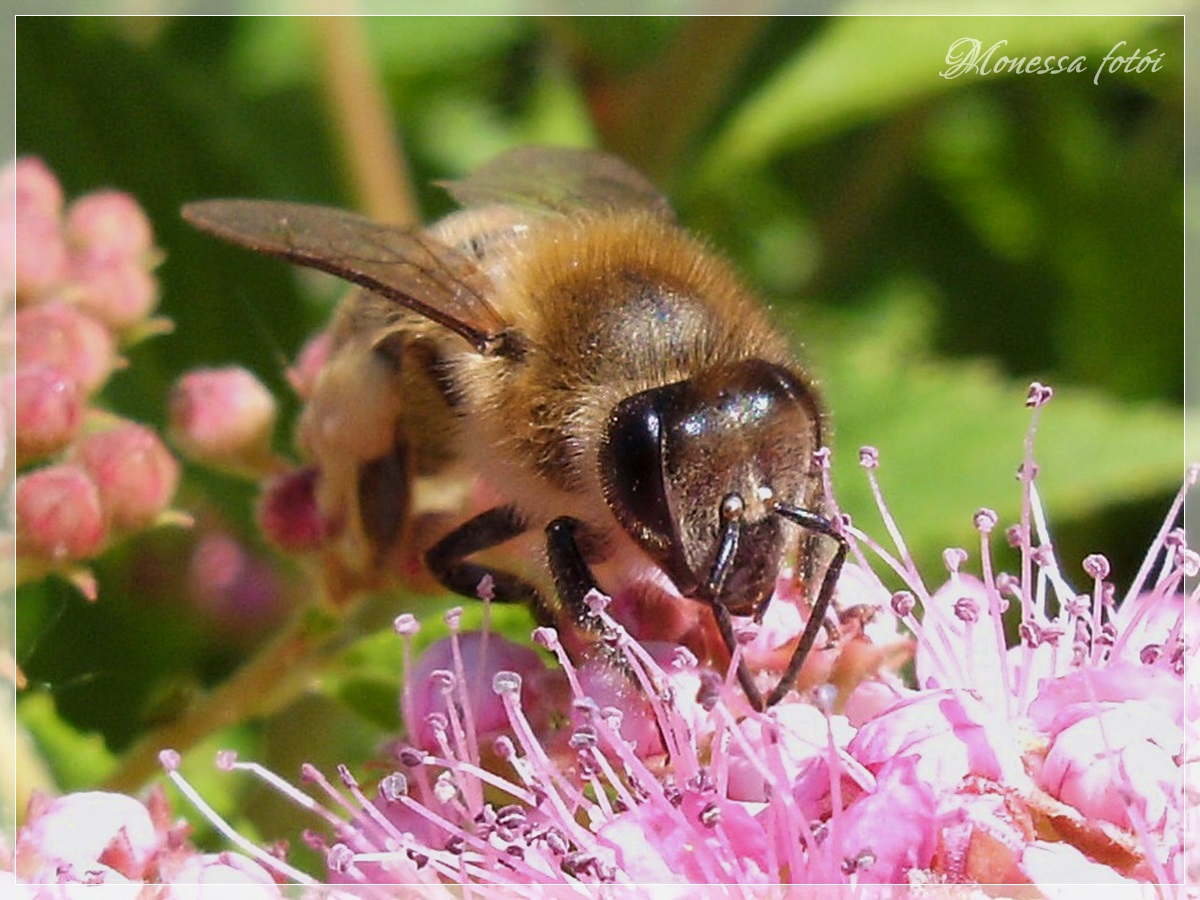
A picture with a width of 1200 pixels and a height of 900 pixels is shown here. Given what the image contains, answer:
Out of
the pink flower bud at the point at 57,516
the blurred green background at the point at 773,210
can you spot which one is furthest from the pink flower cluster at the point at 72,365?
the blurred green background at the point at 773,210

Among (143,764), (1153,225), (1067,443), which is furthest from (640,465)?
(1153,225)

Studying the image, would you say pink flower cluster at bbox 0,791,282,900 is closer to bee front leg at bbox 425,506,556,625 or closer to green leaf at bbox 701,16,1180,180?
bee front leg at bbox 425,506,556,625

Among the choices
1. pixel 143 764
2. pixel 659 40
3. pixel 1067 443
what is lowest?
pixel 143 764

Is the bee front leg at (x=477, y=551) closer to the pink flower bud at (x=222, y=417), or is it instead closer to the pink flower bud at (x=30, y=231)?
the pink flower bud at (x=222, y=417)

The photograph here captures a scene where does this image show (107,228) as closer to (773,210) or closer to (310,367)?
(310,367)

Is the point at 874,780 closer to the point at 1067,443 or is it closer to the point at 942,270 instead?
the point at 1067,443

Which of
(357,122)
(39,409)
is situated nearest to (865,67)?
(357,122)
